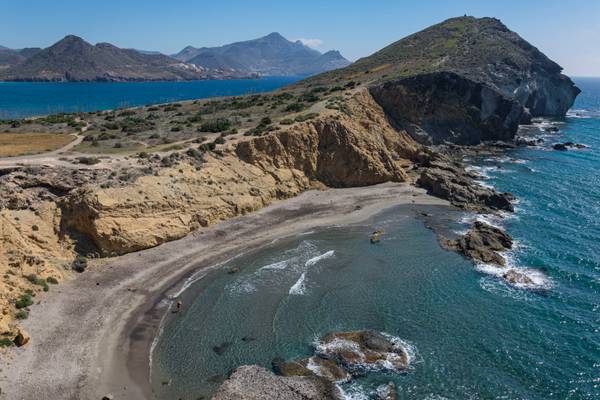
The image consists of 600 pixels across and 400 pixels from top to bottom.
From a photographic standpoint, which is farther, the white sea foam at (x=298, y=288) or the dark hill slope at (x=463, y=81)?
the dark hill slope at (x=463, y=81)

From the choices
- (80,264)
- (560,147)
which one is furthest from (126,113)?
(560,147)

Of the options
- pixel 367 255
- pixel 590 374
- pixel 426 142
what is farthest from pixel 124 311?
pixel 426 142

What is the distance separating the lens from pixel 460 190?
215 feet

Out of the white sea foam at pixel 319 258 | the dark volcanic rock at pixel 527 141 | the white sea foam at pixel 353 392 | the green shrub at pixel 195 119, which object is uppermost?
the green shrub at pixel 195 119

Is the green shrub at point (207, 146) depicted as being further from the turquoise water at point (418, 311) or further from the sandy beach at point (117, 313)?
the turquoise water at point (418, 311)

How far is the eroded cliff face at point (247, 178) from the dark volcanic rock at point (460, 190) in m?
4.72

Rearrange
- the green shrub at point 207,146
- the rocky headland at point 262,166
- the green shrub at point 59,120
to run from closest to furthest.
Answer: the rocky headland at point 262,166 < the green shrub at point 207,146 < the green shrub at point 59,120

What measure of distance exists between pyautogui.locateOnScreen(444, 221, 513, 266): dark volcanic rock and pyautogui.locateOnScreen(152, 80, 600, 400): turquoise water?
148 cm

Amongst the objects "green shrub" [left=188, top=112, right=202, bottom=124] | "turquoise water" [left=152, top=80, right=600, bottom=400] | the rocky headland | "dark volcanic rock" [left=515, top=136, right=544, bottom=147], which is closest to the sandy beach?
the rocky headland

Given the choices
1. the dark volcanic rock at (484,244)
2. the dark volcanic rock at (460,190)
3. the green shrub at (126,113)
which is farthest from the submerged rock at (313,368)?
the green shrub at (126,113)

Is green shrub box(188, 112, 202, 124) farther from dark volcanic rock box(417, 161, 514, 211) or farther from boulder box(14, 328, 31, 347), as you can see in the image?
boulder box(14, 328, 31, 347)

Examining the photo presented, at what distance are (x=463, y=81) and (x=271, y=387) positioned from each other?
82138 mm

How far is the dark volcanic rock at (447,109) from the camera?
88500mm

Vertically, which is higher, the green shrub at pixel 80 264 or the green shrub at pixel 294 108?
the green shrub at pixel 294 108
